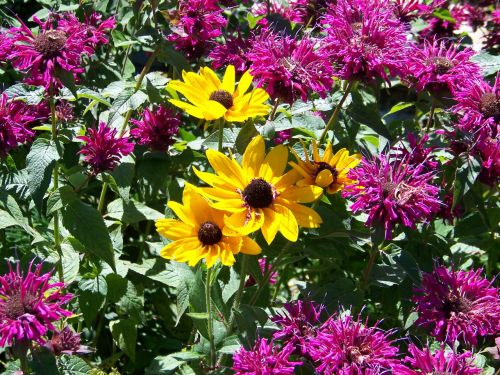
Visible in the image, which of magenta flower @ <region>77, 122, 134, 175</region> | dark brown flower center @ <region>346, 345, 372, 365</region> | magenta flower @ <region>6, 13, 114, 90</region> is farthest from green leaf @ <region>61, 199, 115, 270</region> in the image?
dark brown flower center @ <region>346, 345, 372, 365</region>

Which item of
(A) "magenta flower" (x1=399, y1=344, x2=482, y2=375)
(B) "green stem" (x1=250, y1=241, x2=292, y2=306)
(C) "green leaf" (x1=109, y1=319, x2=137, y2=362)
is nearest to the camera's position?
(A) "magenta flower" (x1=399, y1=344, x2=482, y2=375)

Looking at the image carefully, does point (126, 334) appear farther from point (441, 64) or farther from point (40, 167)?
point (441, 64)

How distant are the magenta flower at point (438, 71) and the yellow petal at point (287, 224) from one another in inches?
25.1

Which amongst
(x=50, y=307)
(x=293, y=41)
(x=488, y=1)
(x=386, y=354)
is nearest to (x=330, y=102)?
(x=293, y=41)

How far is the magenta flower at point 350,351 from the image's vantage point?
142 centimetres

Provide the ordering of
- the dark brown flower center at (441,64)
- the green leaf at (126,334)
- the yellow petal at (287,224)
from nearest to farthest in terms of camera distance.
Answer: the yellow petal at (287,224)
the dark brown flower center at (441,64)
the green leaf at (126,334)

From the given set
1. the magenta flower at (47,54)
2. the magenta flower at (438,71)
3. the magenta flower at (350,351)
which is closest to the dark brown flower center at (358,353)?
the magenta flower at (350,351)

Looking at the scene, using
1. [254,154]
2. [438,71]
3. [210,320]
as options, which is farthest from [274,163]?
[438,71]

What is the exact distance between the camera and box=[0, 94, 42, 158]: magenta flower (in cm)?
183

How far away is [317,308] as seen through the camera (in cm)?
177

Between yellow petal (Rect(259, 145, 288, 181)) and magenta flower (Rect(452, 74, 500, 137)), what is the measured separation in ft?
1.75

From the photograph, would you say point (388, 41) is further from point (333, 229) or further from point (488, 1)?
point (488, 1)

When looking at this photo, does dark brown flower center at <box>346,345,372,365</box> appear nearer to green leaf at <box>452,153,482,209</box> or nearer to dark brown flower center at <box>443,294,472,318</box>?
dark brown flower center at <box>443,294,472,318</box>

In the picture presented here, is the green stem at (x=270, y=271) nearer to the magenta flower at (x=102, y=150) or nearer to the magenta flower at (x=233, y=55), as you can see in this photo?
the magenta flower at (x=102, y=150)
